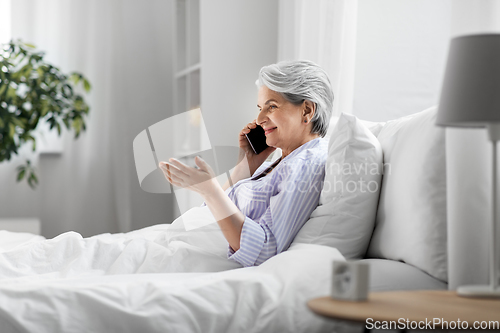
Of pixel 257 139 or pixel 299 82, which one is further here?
pixel 257 139

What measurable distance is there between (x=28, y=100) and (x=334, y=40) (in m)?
2.04

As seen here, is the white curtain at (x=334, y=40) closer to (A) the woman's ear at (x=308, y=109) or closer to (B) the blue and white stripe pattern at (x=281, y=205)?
(A) the woman's ear at (x=308, y=109)

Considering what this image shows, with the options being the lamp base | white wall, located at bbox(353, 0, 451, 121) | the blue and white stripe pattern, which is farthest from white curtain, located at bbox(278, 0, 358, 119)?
the lamp base

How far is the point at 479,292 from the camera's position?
83cm

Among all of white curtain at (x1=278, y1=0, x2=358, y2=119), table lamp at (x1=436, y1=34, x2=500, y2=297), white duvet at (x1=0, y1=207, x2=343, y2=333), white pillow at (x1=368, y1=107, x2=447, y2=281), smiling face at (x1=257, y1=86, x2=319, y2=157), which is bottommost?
white duvet at (x1=0, y1=207, x2=343, y2=333)

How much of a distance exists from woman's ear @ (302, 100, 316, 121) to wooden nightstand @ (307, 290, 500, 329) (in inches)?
28.9

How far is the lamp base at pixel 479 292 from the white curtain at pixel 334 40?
129cm

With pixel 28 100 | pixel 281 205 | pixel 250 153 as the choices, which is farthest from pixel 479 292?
pixel 28 100

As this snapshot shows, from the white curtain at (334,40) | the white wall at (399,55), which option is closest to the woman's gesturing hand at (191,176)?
the white curtain at (334,40)

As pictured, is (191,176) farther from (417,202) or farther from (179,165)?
(417,202)

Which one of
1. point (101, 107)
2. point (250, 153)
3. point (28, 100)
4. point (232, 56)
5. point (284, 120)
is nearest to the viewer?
point (284, 120)

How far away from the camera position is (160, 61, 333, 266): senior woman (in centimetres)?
124

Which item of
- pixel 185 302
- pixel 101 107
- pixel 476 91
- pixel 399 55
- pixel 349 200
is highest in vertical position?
pixel 399 55

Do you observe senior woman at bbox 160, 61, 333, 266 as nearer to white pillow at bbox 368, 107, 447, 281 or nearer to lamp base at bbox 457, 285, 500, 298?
white pillow at bbox 368, 107, 447, 281
